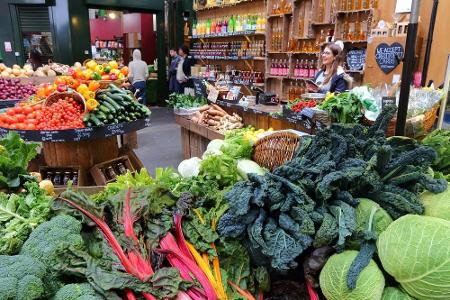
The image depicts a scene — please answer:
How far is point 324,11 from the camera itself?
19.8 ft

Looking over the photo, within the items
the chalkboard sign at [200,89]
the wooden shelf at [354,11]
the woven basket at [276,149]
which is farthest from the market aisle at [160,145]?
the wooden shelf at [354,11]

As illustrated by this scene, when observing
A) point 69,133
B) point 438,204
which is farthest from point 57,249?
point 69,133

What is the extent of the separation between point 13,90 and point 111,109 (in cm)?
365

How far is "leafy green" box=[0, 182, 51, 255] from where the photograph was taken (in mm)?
1224

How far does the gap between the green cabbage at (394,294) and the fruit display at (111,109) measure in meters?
2.67

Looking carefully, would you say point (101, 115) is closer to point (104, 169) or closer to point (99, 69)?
point (104, 169)

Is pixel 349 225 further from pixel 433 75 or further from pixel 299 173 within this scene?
pixel 433 75

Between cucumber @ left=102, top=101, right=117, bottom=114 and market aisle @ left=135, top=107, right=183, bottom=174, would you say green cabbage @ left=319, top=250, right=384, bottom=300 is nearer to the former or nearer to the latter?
cucumber @ left=102, top=101, right=117, bottom=114

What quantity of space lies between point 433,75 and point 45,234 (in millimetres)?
5445

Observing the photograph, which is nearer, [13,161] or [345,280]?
[345,280]

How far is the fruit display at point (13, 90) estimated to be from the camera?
568 centimetres

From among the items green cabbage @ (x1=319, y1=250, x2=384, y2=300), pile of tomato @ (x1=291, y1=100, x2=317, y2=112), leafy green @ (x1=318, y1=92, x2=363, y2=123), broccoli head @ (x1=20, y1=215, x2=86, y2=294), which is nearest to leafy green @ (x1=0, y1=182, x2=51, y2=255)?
broccoli head @ (x1=20, y1=215, x2=86, y2=294)

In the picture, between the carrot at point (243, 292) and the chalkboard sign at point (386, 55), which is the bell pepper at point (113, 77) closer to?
the carrot at point (243, 292)

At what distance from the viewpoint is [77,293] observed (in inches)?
40.6
